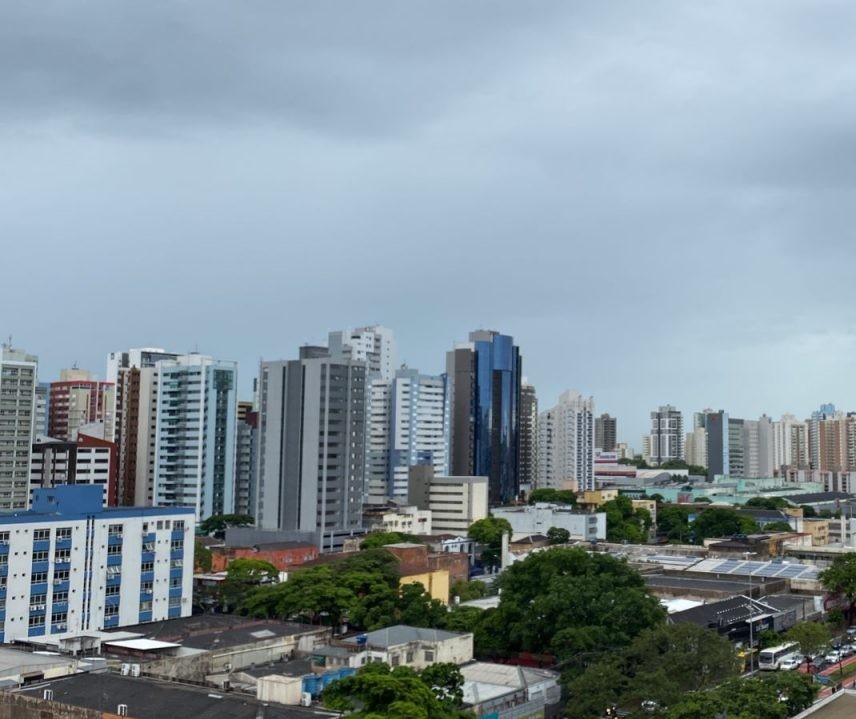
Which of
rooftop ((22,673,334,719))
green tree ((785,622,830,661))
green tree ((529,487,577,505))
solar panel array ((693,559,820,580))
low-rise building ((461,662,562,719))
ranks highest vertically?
green tree ((529,487,577,505))

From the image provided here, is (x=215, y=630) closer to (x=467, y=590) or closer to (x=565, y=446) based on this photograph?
(x=467, y=590)

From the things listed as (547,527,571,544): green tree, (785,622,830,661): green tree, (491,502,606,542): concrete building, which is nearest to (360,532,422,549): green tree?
(547,527,571,544): green tree

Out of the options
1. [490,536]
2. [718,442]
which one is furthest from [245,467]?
[718,442]

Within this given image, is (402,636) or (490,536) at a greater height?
(490,536)

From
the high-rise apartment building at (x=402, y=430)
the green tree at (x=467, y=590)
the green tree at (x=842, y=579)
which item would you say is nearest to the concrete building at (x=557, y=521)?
the high-rise apartment building at (x=402, y=430)

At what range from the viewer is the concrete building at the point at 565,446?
109438mm

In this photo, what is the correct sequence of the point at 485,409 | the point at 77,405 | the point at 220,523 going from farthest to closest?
the point at 485,409
the point at 77,405
the point at 220,523

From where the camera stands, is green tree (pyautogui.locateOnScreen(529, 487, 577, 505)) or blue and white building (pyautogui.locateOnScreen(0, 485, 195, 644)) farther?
green tree (pyautogui.locateOnScreen(529, 487, 577, 505))

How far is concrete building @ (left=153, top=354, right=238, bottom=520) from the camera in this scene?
225ft

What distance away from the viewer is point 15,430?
61969 millimetres

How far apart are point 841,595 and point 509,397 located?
54.8 m

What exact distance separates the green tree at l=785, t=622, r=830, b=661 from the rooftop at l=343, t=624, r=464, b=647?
449 inches

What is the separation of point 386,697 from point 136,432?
57.4 metres

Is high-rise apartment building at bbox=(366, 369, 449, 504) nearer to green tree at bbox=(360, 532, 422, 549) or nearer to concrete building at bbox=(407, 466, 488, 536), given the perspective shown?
concrete building at bbox=(407, 466, 488, 536)
